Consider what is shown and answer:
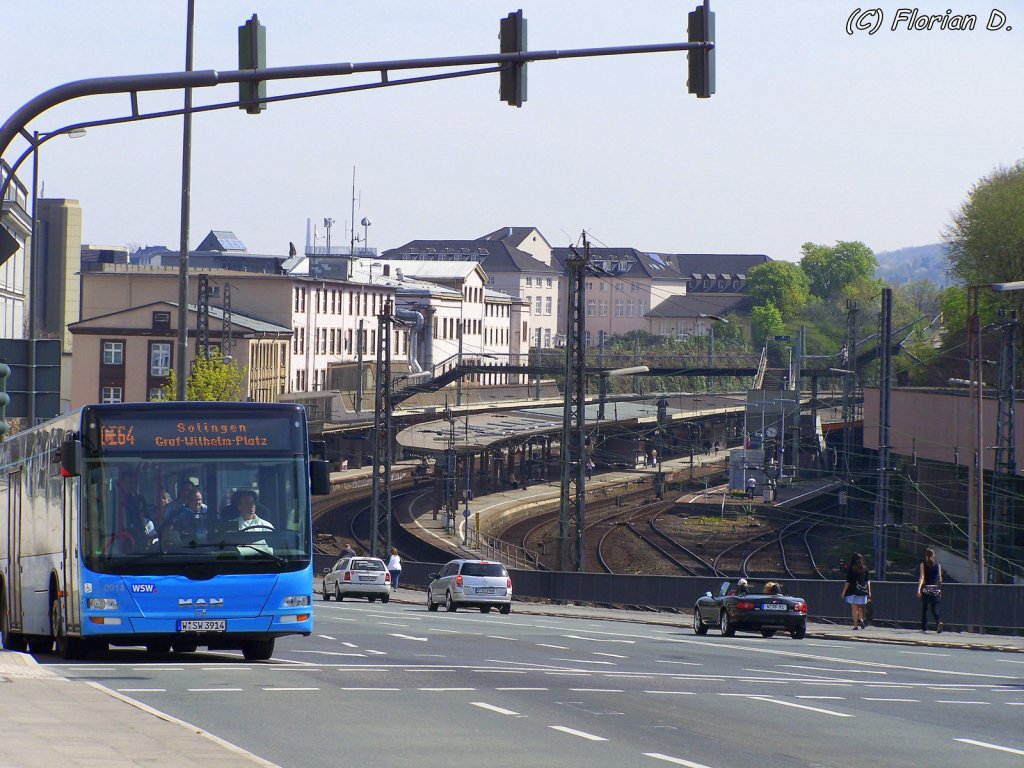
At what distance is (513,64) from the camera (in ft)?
49.0

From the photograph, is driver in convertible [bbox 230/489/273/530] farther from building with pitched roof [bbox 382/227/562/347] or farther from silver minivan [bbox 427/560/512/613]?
building with pitched roof [bbox 382/227/562/347]

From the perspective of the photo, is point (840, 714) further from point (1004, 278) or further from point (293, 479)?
point (1004, 278)

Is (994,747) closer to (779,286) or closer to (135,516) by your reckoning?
(135,516)

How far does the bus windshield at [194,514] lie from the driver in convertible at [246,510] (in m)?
0.01

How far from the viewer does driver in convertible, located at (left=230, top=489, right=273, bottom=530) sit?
55.6 feet

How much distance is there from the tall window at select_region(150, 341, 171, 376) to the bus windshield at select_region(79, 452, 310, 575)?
75567 millimetres

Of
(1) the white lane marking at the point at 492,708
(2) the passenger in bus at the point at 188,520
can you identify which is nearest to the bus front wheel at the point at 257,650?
(2) the passenger in bus at the point at 188,520

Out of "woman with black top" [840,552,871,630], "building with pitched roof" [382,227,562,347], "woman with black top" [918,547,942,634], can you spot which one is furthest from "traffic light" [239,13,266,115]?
"building with pitched roof" [382,227,562,347]

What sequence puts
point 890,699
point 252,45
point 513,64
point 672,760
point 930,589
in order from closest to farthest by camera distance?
1. point 672,760
2. point 252,45
3. point 513,64
4. point 890,699
5. point 930,589

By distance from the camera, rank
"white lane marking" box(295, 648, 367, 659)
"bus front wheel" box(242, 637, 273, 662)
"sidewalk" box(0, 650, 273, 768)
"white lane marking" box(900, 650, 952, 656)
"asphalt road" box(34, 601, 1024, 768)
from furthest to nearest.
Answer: "white lane marking" box(900, 650, 952, 656)
"white lane marking" box(295, 648, 367, 659)
"bus front wheel" box(242, 637, 273, 662)
"asphalt road" box(34, 601, 1024, 768)
"sidewalk" box(0, 650, 273, 768)

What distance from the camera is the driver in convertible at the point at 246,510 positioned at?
1695cm

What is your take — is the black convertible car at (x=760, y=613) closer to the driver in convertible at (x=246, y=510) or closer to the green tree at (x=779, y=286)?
the driver in convertible at (x=246, y=510)

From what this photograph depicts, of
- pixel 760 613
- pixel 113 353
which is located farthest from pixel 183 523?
pixel 113 353

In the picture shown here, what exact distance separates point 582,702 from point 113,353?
80.7 m
